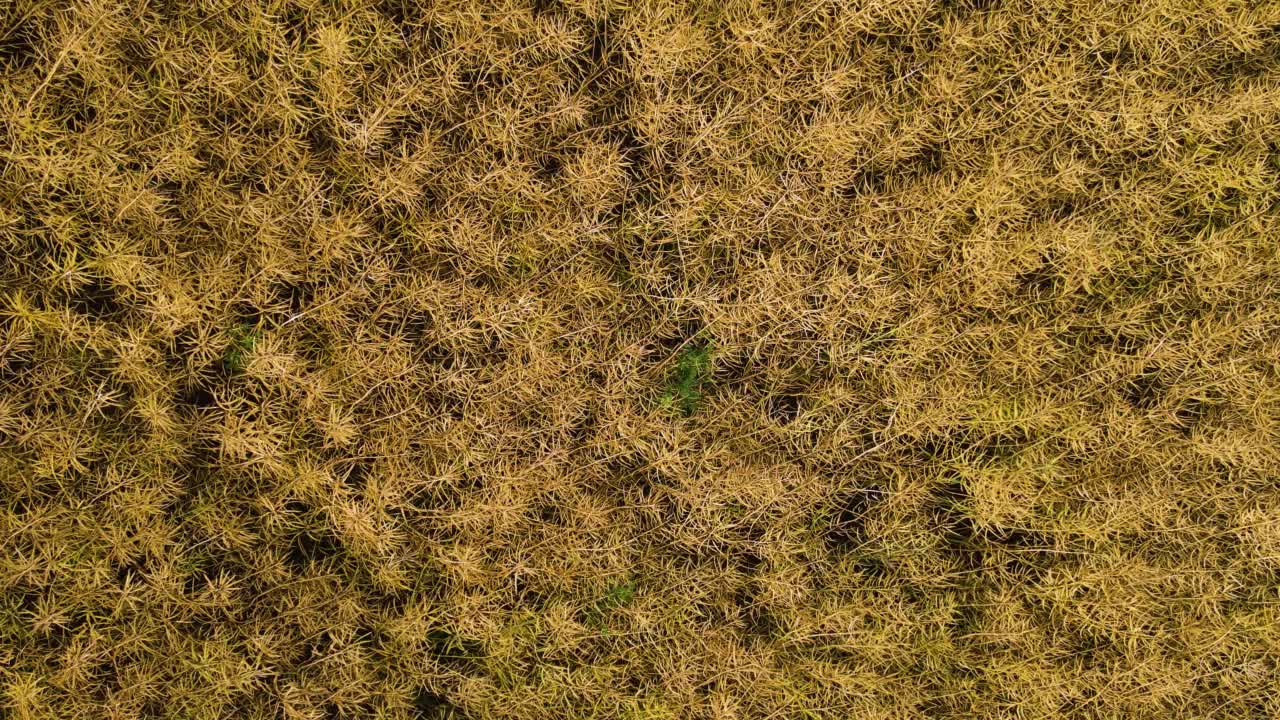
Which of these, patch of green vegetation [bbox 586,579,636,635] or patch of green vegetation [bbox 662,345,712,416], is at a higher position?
patch of green vegetation [bbox 662,345,712,416]

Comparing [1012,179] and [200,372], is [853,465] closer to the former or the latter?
[1012,179]

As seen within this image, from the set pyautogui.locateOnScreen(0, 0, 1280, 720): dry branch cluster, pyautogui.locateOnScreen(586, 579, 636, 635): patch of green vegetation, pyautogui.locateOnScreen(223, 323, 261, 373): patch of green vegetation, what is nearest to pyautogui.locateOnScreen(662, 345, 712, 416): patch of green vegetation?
pyautogui.locateOnScreen(0, 0, 1280, 720): dry branch cluster

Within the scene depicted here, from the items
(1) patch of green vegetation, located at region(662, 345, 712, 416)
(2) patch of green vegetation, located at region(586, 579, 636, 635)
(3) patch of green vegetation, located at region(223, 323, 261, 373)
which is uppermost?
(3) patch of green vegetation, located at region(223, 323, 261, 373)

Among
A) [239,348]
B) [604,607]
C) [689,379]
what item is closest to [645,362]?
[689,379]

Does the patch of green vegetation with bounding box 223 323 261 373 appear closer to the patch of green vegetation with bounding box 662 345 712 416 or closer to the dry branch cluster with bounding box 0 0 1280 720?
the dry branch cluster with bounding box 0 0 1280 720

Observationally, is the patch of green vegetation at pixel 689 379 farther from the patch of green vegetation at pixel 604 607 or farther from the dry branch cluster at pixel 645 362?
the patch of green vegetation at pixel 604 607

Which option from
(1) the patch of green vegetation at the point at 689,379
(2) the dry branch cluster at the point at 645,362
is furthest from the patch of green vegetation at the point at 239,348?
(1) the patch of green vegetation at the point at 689,379

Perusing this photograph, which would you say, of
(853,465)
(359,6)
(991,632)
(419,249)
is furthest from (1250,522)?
(359,6)

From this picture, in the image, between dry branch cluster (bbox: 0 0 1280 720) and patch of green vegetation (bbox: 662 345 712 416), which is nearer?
dry branch cluster (bbox: 0 0 1280 720)

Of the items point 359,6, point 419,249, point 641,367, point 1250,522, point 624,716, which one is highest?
point 359,6
